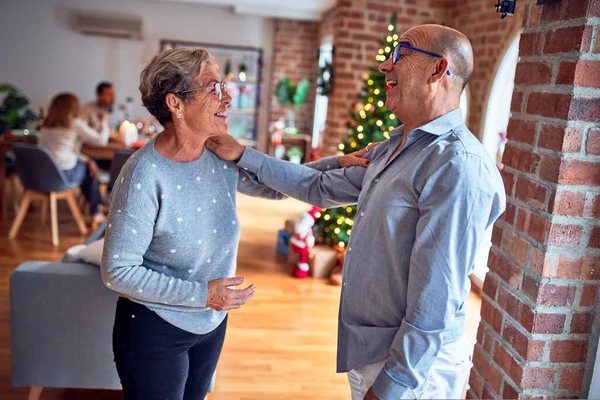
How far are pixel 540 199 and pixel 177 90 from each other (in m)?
Result: 1.03

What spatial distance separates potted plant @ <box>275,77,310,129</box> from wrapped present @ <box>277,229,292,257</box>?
375 cm

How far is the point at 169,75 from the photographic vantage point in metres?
1.45

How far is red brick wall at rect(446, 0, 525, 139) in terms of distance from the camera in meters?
4.19

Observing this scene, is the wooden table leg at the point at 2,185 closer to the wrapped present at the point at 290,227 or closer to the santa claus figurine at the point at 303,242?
the wrapped present at the point at 290,227

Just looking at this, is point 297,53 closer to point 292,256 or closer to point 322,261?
point 292,256

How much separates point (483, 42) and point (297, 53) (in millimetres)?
4272

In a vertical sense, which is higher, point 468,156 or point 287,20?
point 287,20

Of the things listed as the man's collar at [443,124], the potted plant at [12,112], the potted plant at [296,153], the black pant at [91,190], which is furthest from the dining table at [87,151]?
the man's collar at [443,124]

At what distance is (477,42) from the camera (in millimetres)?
4684

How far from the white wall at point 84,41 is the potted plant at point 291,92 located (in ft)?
3.36

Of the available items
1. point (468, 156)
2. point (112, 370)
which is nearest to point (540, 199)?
point (468, 156)

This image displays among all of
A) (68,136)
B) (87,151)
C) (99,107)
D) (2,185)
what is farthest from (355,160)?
(99,107)

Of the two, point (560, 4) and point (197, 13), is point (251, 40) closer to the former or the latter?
point (197, 13)

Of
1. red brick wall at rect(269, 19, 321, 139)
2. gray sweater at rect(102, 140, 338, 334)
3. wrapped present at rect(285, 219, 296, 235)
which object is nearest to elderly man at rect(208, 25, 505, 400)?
gray sweater at rect(102, 140, 338, 334)
